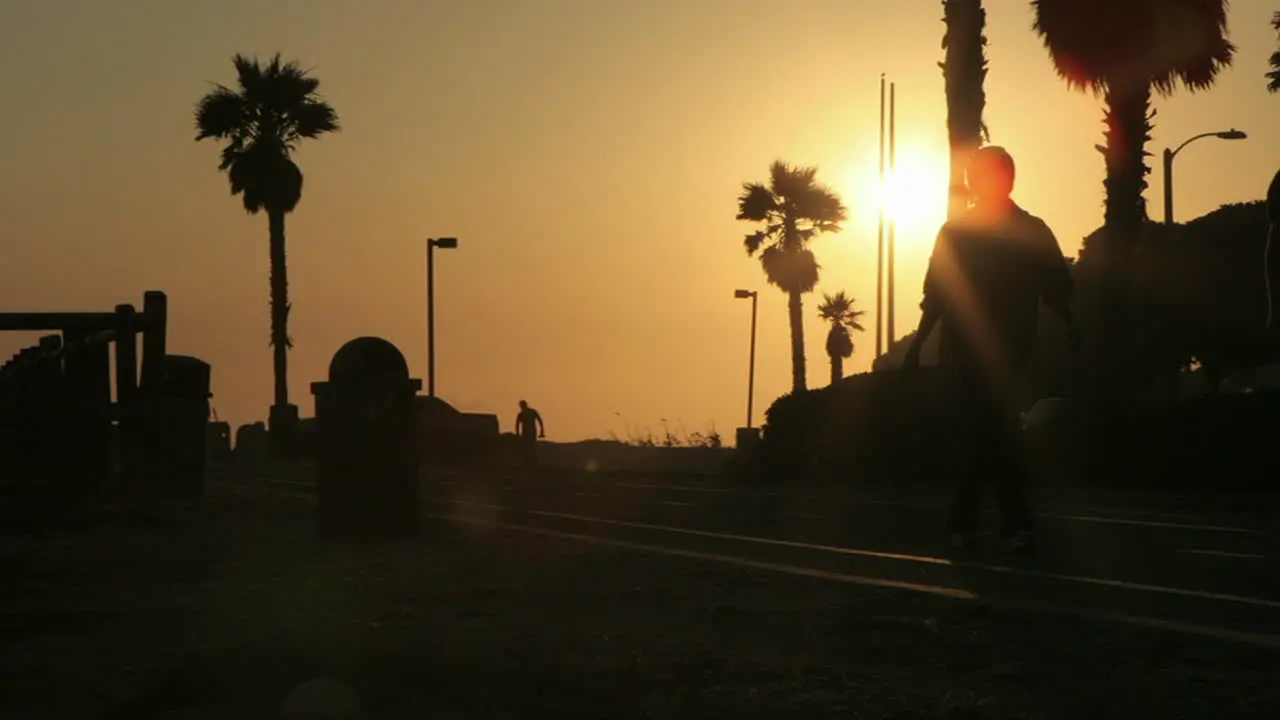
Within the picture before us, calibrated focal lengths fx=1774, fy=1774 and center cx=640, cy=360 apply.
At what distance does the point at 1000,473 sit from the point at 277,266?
5050 centimetres

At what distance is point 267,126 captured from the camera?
60281 mm

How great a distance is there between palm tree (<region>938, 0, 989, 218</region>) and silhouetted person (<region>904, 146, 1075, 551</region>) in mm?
18004

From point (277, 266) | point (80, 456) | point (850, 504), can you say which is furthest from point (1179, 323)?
point (80, 456)

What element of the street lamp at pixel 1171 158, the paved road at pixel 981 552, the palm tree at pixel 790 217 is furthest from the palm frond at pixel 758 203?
the paved road at pixel 981 552

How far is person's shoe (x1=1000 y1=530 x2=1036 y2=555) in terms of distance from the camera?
31.3 feet

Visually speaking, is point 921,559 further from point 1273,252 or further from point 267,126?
point 267,126

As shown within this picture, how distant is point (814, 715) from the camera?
4.85 meters

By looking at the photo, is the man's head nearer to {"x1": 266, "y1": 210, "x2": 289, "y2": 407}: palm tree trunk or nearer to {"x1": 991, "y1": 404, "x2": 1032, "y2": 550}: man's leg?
{"x1": 991, "y1": 404, "x2": 1032, "y2": 550}: man's leg

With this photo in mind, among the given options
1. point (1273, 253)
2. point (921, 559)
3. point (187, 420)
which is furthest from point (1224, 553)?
point (187, 420)

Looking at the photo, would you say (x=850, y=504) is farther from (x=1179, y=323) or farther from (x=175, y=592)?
(x=1179, y=323)

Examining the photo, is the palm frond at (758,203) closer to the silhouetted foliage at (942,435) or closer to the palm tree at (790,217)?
the palm tree at (790,217)

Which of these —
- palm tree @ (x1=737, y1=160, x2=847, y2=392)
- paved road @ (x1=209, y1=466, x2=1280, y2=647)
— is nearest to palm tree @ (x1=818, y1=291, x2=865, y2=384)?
palm tree @ (x1=737, y1=160, x2=847, y2=392)

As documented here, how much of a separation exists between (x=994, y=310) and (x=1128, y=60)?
23.5m

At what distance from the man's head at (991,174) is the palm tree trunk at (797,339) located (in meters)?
57.7
